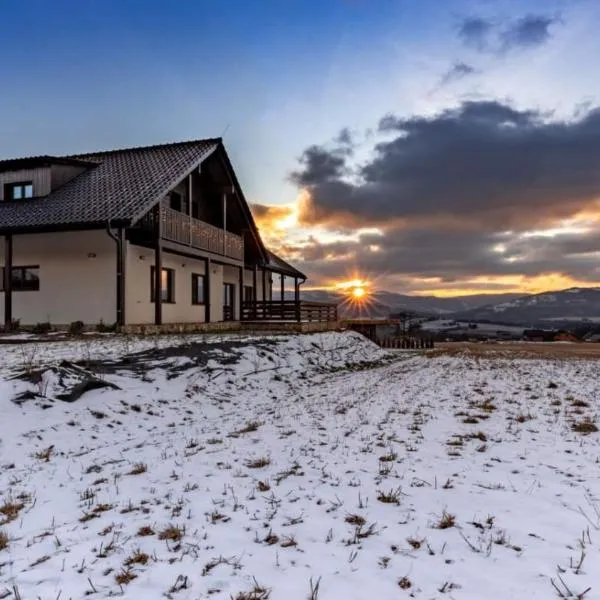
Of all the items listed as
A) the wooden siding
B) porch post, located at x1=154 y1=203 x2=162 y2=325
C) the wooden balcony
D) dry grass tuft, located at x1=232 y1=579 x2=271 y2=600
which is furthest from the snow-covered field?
the wooden balcony

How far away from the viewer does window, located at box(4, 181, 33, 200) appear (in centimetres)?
2044

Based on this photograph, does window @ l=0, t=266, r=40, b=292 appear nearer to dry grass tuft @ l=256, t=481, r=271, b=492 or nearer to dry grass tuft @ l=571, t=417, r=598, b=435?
dry grass tuft @ l=256, t=481, r=271, b=492

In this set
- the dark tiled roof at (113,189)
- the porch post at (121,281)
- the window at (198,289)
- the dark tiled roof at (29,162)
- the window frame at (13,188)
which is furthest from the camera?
the window at (198,289)

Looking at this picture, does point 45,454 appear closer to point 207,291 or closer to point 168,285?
point 168,285

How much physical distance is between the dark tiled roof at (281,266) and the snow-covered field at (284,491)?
64.7ft

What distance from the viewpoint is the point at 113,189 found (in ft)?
62.6

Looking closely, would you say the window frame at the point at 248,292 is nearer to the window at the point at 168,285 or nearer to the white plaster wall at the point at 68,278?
the window at the point at 168,285

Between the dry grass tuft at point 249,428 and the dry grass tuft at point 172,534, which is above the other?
the dry grass tuft at point 172,534

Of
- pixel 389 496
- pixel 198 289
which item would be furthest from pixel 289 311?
pixel 389 496

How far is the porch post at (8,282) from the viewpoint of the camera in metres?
17.9

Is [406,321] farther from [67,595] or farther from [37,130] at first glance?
[67,595]

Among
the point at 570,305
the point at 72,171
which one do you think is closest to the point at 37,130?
the point at 72,171

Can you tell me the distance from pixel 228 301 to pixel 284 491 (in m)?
23.5

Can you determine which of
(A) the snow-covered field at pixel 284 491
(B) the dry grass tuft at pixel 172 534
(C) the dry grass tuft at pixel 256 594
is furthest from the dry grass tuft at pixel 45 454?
(C) the dry grass tuft at pixel 256 594
